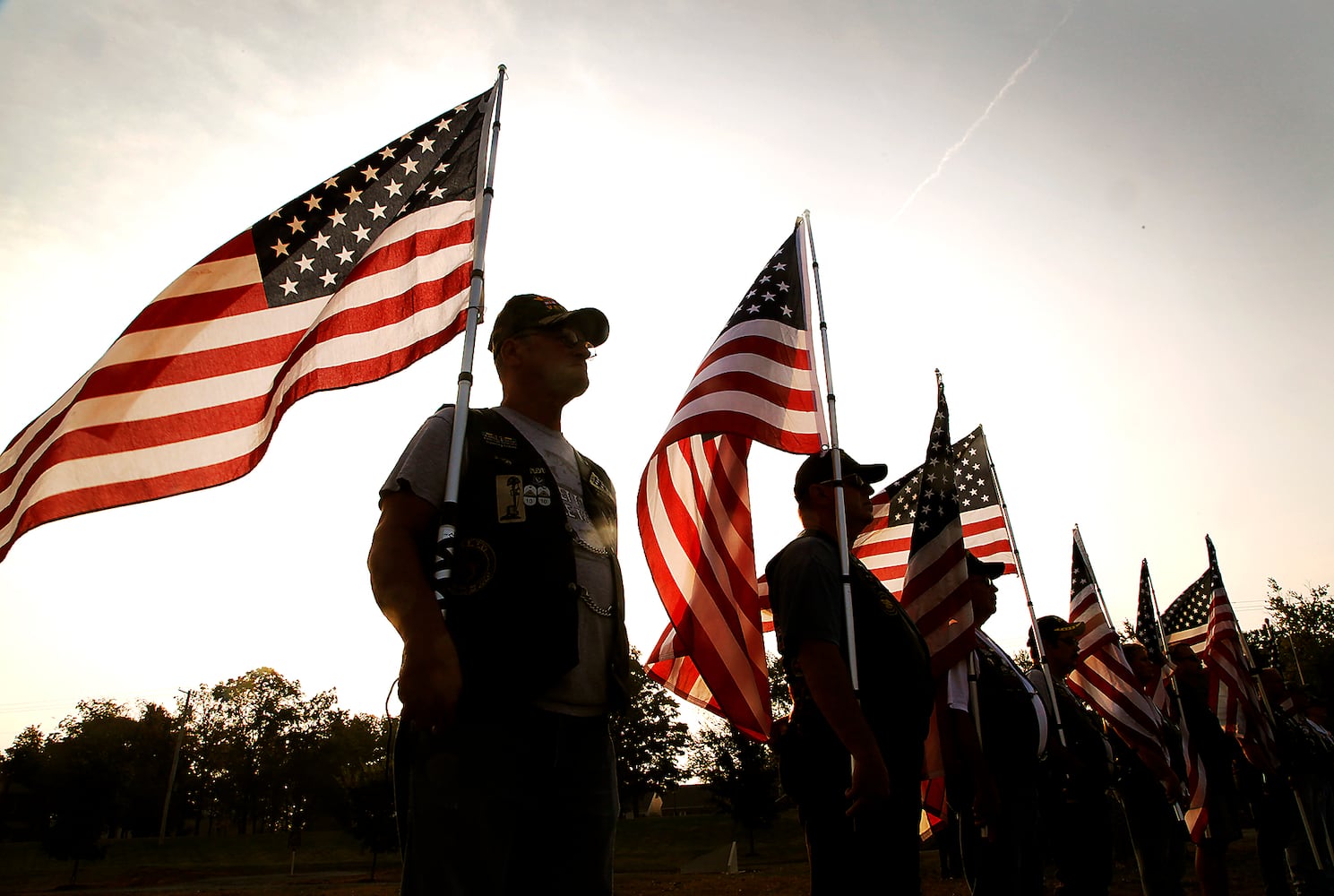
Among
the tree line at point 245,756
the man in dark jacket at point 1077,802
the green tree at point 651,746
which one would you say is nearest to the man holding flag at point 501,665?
the man in dark jacket at point 1077,802

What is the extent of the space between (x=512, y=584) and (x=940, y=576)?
4.34m

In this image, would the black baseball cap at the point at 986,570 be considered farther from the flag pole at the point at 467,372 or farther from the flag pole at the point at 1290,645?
the flag pole at the point at 1290,645

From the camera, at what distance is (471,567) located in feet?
Answer: 8.63

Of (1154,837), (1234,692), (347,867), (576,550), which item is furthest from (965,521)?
(347,867)

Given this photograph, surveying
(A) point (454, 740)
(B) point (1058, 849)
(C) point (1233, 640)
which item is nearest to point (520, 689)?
(A) point (454, 740)

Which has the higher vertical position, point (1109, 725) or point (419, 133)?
point (419, 133)

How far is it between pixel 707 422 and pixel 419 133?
2.24m

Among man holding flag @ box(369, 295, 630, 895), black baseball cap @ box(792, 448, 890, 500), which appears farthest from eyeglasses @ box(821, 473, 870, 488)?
man holding flag @ box(369, 295, 630, 895)

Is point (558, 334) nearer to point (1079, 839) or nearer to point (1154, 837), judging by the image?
point (1079, 839)

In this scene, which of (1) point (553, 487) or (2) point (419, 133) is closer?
(1) point (553, 487)

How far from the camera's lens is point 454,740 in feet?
7.89

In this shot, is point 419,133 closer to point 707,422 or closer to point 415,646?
point 707,422

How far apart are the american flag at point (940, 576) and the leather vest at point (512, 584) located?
3526 mm

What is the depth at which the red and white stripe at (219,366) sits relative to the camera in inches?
144
